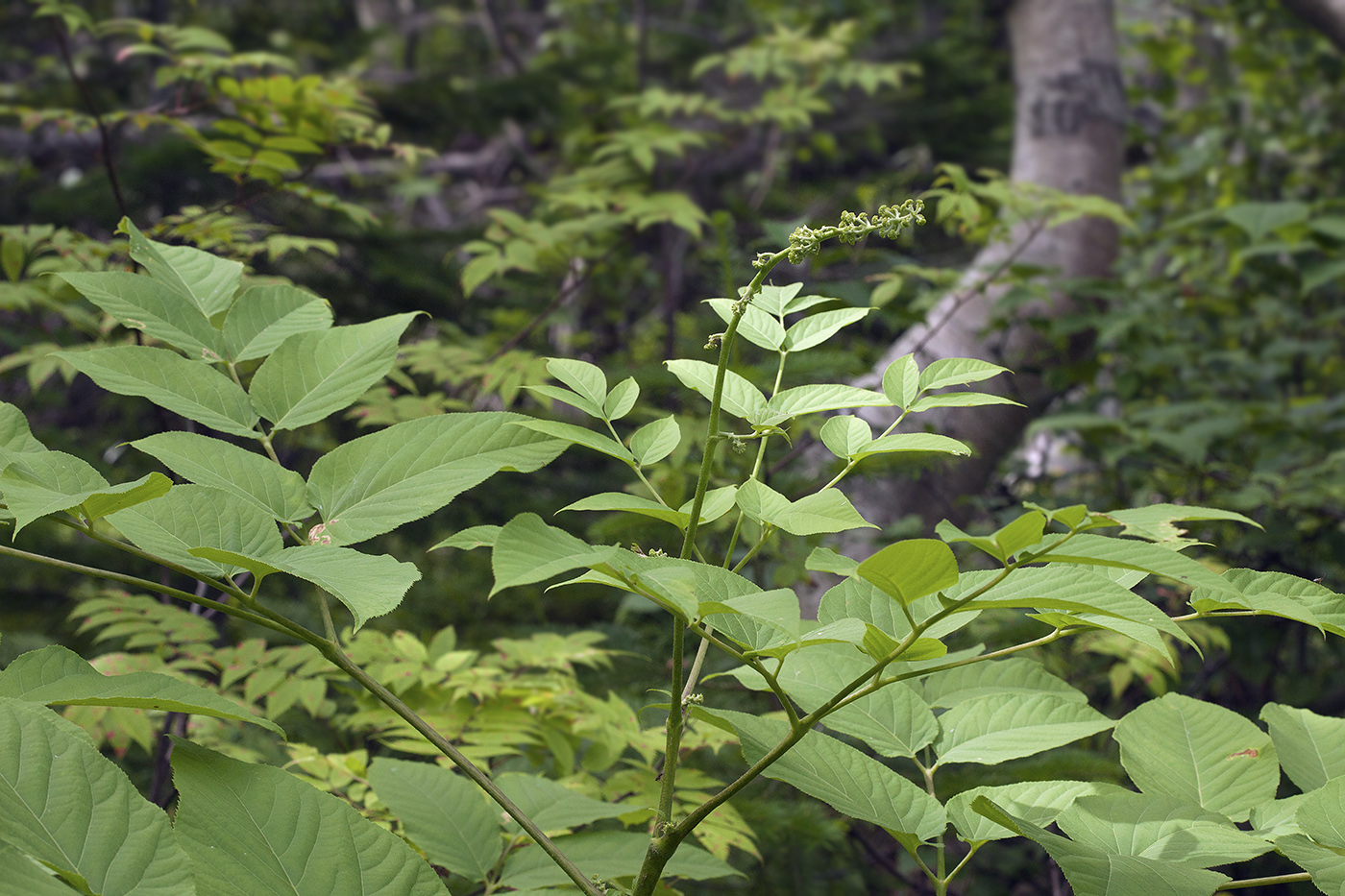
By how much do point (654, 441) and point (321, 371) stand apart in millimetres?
253

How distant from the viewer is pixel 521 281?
3283mm

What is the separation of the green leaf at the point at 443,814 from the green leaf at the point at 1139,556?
471 mm

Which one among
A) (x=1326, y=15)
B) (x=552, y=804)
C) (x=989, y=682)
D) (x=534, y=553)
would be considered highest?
(x=1326, y=15)

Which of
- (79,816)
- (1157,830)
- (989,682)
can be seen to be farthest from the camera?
(989,682)

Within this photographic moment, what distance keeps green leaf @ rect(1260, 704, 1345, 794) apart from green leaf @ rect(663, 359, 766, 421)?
44 cm

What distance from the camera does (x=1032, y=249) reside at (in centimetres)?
268

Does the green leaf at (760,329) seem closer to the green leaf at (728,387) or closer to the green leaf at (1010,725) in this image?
the green leaf at (728,387)

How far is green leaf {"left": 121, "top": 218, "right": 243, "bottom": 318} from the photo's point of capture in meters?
0.67

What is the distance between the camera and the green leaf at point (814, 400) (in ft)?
1.76

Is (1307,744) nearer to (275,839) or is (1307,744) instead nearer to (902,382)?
(902,382)

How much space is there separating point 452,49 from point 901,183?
220 inches

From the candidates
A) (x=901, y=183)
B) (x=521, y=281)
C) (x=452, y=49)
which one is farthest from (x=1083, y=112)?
(x=452, y=49)

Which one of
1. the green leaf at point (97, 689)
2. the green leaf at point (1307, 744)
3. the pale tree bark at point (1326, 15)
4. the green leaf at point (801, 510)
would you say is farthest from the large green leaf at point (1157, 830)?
the pale tree bark at point (1326, 15)

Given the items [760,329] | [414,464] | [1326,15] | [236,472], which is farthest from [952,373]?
[1326,15]
